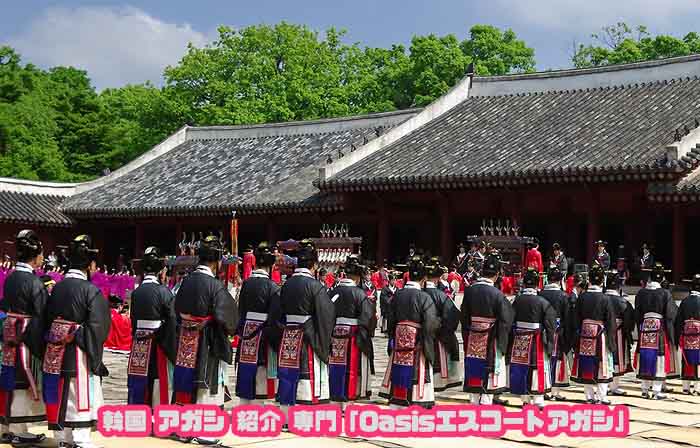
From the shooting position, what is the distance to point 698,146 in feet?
68.7

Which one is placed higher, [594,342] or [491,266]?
[491,266]

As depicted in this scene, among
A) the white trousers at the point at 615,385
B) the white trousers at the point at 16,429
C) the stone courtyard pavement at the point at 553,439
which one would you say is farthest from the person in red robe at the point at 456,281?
the white trousers at the point at 16,429

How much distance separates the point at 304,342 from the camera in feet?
32.8

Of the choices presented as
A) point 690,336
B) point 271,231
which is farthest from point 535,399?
point 271,231

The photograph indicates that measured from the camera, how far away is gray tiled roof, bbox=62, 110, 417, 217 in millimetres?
28622

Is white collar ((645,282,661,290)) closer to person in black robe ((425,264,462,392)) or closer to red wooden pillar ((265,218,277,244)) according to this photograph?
person in black robe ((425,264,462,392))

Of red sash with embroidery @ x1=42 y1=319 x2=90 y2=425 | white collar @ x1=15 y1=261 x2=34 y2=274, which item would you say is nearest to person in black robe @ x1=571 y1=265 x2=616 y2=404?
red sash with embroidery @ x1=42 y1=319 x2=90 y2=425

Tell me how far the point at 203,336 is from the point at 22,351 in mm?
1620

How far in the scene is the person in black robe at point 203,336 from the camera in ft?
30.3

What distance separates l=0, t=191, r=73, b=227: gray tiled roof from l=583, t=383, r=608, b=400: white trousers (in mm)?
22958

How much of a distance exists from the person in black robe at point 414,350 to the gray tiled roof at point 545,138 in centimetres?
1100

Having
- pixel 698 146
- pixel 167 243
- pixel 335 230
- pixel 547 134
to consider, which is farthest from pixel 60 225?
pixel 698 146

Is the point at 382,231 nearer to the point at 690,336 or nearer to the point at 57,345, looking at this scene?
the point at 690,336

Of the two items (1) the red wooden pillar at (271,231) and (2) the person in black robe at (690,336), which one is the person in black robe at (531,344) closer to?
(2) the person in black robe at (690,336)
